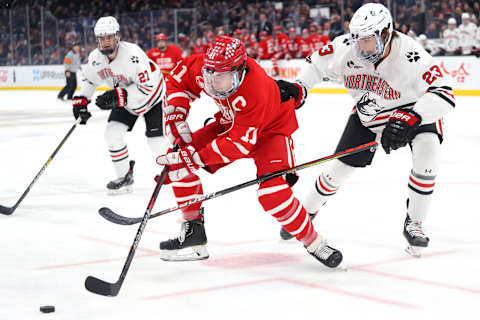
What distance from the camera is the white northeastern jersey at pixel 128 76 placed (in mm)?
5098

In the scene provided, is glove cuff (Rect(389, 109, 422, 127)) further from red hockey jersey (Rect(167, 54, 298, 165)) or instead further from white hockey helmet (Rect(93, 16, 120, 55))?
white hockey helmet (Rect(93, 16, 120, 55))

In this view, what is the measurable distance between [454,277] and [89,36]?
57.6ft

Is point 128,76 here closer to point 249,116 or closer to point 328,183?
Answer: point 328,183

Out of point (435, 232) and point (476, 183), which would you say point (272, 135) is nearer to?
point (435, 232)

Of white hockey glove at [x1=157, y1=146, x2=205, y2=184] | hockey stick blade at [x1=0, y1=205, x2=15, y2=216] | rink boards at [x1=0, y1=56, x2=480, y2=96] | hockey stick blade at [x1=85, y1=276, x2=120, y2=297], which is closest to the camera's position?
hockey stick blade at [x1=85, y1=276, x2=120, y2=297]

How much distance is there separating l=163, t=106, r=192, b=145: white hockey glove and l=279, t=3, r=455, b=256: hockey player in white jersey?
44 cm

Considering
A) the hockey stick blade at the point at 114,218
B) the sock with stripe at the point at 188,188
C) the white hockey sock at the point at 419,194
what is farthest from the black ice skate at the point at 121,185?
the white hockey sock at the point at 419,194

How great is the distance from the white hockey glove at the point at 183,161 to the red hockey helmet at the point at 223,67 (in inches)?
9.9

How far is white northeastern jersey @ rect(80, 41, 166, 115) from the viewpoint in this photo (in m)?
5.10

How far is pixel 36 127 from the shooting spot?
9797mm

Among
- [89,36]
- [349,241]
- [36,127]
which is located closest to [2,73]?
[89,36]

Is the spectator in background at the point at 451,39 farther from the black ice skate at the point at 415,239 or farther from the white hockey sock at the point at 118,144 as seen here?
the black ice skate at the point at 415,239

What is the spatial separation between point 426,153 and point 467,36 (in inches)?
381

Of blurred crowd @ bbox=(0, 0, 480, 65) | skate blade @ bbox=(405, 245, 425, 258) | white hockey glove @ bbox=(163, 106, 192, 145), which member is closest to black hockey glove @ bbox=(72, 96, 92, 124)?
white hockey glove @ bbox=(163, 106, 192, 145)
